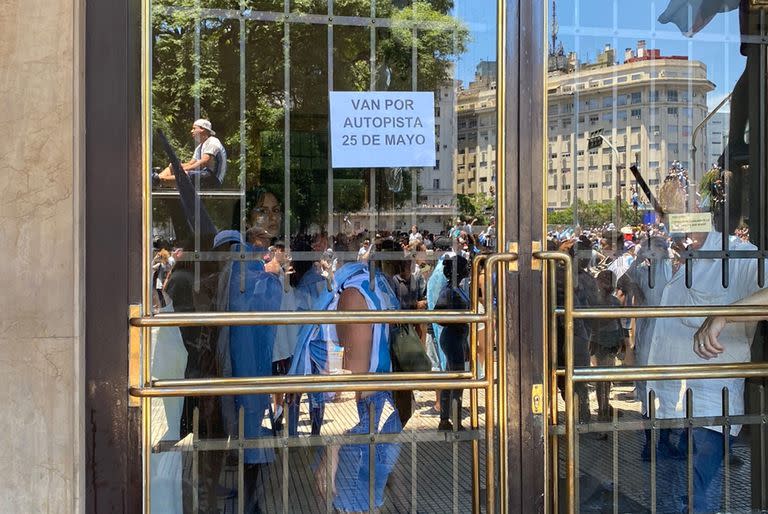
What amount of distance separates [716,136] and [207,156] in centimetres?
188

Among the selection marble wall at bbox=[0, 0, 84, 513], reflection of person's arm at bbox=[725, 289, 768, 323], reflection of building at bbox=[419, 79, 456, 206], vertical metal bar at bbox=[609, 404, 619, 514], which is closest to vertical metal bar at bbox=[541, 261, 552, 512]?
vertical metal bar at bbox=[609, 404, 619, 514]

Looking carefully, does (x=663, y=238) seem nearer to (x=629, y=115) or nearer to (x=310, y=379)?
(x=629, y=115)

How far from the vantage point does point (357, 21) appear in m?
2.64

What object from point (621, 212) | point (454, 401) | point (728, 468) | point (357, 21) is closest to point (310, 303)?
point (454, 401)

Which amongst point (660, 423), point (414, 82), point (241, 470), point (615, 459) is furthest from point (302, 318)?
point (660, 423)

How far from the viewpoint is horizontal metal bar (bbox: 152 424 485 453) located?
8.43ft

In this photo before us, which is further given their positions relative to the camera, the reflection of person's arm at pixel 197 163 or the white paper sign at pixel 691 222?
the white paper sign at pixel 691 222

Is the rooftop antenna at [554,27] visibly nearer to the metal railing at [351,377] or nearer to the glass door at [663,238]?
the glass door at [663,238]

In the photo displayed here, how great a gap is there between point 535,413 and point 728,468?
34.5 inches

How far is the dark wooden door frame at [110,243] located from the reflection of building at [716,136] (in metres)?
2.06

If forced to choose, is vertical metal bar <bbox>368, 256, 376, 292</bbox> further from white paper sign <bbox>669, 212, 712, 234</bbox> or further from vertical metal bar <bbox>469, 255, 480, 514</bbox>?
white paper sign <bbox>669, 212, 712, 234</bbox>

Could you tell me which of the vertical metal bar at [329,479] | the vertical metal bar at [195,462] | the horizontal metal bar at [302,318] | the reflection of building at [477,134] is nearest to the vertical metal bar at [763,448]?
the horizontal metal bar at [302,318]

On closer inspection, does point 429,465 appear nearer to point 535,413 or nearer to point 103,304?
point 535,413

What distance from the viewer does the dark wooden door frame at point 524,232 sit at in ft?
8.45
